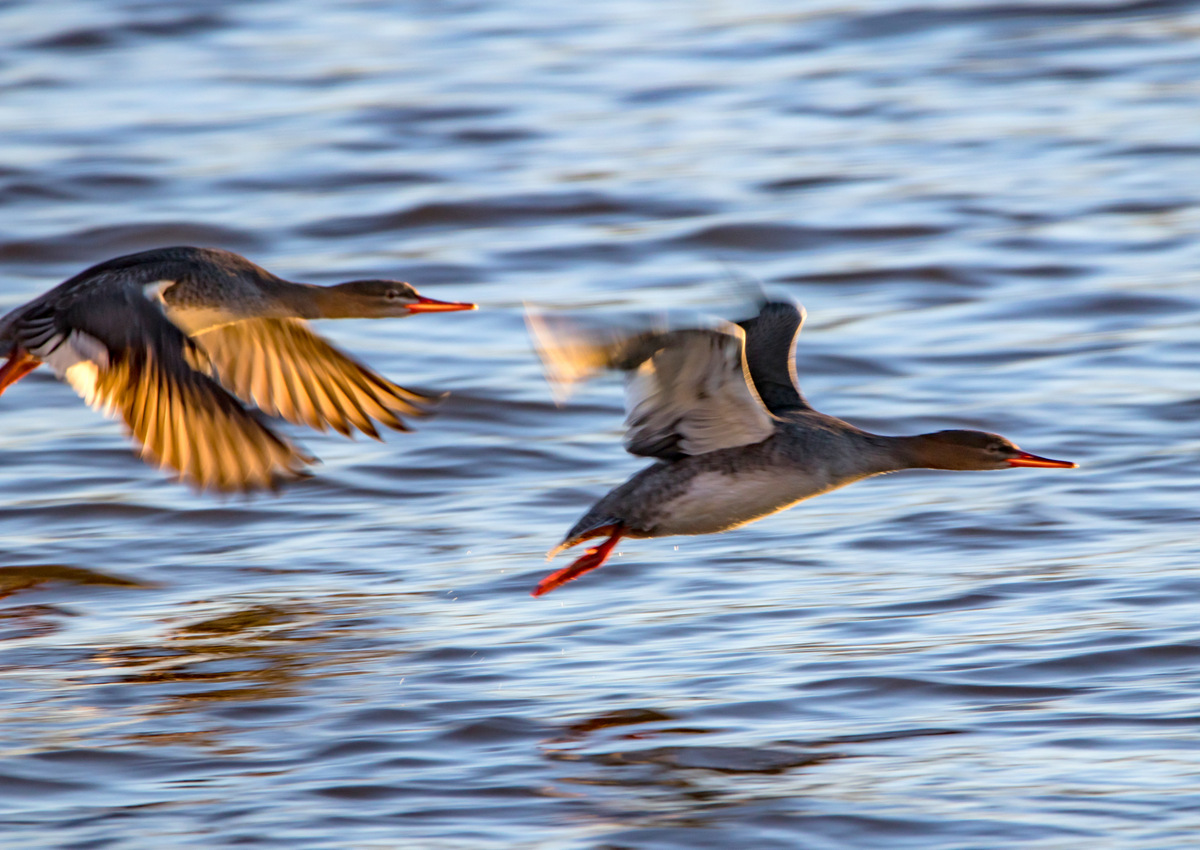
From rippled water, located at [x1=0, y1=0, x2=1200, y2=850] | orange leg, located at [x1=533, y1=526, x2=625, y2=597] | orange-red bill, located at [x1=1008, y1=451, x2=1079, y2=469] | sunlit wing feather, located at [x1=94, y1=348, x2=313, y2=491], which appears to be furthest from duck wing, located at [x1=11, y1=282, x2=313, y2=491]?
orange-red bill, located at [x1=1008, y1=451, x2=1079, y2=469]

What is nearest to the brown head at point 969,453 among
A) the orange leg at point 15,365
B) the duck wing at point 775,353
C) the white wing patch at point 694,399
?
the duck wing at point 775,353

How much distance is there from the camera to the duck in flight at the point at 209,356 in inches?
246

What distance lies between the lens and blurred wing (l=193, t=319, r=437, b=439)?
23.9 feet

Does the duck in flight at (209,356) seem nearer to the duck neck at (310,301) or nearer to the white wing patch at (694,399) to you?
the duck neck at (310,301)

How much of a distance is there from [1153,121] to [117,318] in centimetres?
1020

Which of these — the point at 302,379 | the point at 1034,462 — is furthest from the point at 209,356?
the point at 1034,462

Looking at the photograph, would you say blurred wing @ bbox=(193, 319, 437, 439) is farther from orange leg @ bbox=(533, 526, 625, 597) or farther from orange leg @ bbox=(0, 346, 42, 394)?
orange leg @ bbox=(533, 526, 625, 597)

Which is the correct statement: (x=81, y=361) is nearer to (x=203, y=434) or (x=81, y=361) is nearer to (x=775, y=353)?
(x=203, y=434)

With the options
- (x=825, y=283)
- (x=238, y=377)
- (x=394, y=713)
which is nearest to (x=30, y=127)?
(x=825, y=283)

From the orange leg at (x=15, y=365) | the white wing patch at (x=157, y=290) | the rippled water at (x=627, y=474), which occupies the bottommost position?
the rippled water at (x=627, y=474)

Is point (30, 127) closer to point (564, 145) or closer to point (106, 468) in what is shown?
point (564, 145)

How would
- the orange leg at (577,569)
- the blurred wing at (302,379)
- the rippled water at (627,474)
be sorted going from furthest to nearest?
the blurred wing at (302,379), the orange leg at (577,569), the rippled water at (627,474)

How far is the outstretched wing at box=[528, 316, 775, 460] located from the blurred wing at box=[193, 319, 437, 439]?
1346 mm

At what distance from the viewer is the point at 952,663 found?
20.1 feet
